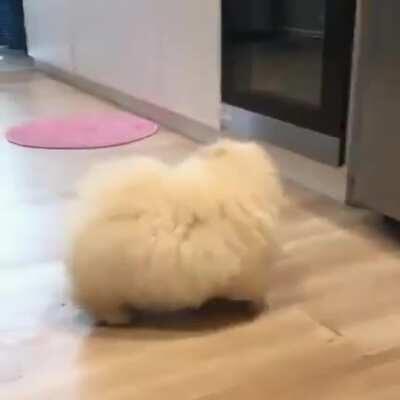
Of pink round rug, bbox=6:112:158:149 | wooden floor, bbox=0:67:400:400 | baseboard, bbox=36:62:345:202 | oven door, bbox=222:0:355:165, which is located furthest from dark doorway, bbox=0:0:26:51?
wooden floor, bbox=0:67:400:400

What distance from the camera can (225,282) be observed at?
1.22 meters

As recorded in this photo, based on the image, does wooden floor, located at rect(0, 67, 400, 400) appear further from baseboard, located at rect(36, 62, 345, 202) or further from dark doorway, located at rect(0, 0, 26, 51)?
dark doorway, located at rect(0, 0, 26, 51)

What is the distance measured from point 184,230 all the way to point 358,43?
656 mm

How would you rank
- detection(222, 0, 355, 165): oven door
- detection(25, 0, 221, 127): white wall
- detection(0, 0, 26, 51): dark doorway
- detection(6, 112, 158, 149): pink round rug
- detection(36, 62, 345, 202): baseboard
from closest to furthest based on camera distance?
detection(222, 0, 355, 165): oven door
detection(36, 62, 345, 202): baseboard
detection(25, 0, 221, 127): white wall
detection(6, 112, 158, 149): pink round rug
detection(0, 0, 26, 51): dark doorway

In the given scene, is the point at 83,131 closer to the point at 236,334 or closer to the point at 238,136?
the point at 238,136

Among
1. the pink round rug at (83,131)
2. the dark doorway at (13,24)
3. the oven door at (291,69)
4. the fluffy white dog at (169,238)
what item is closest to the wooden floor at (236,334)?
the fluffy white dog at (169,238)

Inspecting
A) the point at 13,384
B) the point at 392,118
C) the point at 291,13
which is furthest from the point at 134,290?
the point at 291,13

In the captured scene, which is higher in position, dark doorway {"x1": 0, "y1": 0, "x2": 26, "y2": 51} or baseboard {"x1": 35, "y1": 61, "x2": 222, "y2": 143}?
dark doorway {"x1": 0, "y1": 0, "x2": 26, "y2": 51}

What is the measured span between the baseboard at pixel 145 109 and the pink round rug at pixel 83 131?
0.04 meters

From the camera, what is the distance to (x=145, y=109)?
2822 mm

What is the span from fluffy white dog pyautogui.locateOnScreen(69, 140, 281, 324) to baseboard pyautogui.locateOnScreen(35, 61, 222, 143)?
1078 mm

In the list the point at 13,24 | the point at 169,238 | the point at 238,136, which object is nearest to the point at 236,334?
the point at 169,238

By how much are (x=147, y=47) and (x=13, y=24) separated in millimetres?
1659

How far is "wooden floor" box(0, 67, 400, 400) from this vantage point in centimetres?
110
